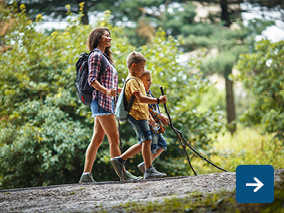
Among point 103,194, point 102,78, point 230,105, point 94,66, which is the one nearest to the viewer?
point 103,194

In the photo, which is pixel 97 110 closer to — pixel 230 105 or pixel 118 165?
pixel 118 165

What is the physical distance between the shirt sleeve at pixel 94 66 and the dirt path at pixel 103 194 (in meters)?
1.17

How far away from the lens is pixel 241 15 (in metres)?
15.3

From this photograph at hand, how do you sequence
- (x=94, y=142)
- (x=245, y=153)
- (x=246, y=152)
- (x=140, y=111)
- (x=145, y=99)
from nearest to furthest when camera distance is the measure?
(x=145, y=99) → (x=140, y=111) → (x=94, y=142) → (x=245, y=153) → (x=246, y=152)

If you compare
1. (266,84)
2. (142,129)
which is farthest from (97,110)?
(266,84)

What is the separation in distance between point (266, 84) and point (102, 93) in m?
7.21

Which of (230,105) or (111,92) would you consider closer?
(111,92)

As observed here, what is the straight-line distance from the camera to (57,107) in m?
7.76

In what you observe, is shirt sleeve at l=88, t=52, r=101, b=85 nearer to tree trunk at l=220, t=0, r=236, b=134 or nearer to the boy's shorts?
the boy's shorts

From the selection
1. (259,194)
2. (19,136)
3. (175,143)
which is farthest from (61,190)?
(175,143)

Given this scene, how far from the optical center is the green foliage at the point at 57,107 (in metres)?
7.47

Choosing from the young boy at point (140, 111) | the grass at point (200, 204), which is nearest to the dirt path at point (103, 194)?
the grass at point (200, 204)

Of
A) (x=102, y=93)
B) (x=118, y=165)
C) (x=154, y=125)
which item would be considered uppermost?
(x=102, y=93)

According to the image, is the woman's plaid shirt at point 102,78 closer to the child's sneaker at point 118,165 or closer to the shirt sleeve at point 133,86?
the shirt sleeve at point 133,86
